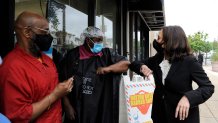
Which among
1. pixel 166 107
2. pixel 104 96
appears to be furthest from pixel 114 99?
pixel 166 107

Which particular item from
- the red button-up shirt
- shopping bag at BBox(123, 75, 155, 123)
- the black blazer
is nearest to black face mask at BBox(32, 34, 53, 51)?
the red button-up shirt

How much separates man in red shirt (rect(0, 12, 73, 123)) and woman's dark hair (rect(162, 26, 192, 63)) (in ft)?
3.43

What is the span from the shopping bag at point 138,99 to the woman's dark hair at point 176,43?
1.62 meters

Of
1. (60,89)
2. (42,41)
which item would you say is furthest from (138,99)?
(42,41)

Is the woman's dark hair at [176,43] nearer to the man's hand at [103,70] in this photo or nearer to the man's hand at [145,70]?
A: the man's hand at [145,70]

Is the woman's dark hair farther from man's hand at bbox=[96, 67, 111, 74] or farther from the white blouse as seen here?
man's hand at bbox=[96, 67, 111, 74]

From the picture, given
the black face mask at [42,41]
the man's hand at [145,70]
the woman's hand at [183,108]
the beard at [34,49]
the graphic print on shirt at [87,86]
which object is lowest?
the woman's hand at [183,108]

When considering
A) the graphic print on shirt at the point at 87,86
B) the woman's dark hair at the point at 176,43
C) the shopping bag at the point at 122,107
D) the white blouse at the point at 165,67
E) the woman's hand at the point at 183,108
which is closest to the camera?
the woman's hand at the point at 183,108

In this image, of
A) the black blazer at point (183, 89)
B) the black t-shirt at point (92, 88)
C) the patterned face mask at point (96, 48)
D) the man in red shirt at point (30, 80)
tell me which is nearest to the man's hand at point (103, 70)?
the black t-shirt at point (92, 88)

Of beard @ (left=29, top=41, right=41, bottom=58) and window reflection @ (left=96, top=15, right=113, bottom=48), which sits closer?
beard @ (left=29, top=41, right=41, bottom=58)

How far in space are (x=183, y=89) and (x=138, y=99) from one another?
1952 millimetres

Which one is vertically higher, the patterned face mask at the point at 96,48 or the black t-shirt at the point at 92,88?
the patterned face mask at the point at 96,48

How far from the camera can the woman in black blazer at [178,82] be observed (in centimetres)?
282

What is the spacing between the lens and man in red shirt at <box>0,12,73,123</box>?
223 centimetres
